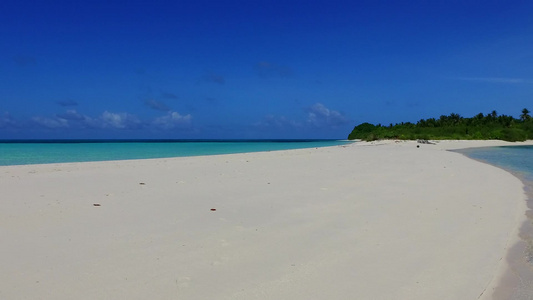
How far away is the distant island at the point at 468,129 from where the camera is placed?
78.8 metres

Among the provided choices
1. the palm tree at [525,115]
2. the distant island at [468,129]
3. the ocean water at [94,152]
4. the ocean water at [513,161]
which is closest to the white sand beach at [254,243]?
the ocean water at [513,161]

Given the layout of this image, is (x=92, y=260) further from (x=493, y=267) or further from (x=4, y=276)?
(x=493, y=267)

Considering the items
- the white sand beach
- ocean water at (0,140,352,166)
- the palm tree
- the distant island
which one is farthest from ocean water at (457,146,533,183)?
the palm tree

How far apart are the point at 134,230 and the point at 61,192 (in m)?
4.47

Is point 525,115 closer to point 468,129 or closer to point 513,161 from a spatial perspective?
point 468,129

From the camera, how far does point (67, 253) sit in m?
4.14

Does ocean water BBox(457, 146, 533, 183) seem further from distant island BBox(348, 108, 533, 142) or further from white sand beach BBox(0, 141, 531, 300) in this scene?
distant island BBox(348, 108, 533, 142)

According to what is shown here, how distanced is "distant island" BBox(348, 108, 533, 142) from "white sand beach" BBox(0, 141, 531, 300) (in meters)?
73.3

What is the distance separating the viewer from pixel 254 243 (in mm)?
4660

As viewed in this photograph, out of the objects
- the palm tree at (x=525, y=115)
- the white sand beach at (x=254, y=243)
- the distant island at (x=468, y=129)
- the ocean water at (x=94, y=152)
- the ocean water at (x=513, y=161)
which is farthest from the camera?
the palm tree at (x=525, y=115)

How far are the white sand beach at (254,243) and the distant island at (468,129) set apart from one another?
240 feet

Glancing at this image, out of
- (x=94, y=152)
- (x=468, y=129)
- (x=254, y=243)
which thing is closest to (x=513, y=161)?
(x=254, y=243)

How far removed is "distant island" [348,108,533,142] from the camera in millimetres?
78812

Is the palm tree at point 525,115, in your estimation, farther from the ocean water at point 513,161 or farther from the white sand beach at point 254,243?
the white sand beach at point 254,243
